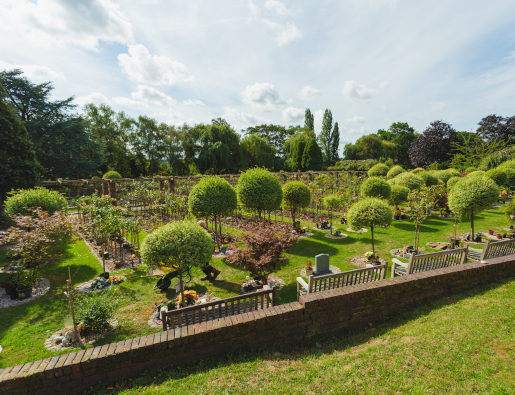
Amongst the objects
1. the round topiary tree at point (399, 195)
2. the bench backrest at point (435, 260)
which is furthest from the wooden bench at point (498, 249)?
the round topiary tree at point (399, 195)

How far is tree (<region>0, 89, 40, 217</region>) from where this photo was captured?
1467 cm

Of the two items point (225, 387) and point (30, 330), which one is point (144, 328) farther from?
point (225, 387)

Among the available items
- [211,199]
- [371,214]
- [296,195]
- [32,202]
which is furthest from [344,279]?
[32,202]

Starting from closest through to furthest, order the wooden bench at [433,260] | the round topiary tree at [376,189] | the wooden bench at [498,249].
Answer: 1. the wooden bench at [433,260]
2. the wooden bench at [498,249]
3. the round topiary tree at [376,189]

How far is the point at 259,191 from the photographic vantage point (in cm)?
1237

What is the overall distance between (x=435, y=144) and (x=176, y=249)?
48.9m

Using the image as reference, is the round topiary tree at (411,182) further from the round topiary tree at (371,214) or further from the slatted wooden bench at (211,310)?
the slatted wooden bench at (211,310)

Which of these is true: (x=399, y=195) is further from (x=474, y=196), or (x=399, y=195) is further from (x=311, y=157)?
(x=311, y=157)

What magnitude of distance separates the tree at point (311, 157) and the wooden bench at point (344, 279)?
Answer: 38.7 m

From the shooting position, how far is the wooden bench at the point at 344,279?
607 cm

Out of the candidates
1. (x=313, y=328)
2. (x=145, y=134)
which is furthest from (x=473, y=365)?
(x=145, y=134)

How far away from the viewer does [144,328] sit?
5.72 meters

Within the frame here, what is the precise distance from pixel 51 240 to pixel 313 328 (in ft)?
28.3

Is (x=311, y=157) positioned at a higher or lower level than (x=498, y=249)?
higher
